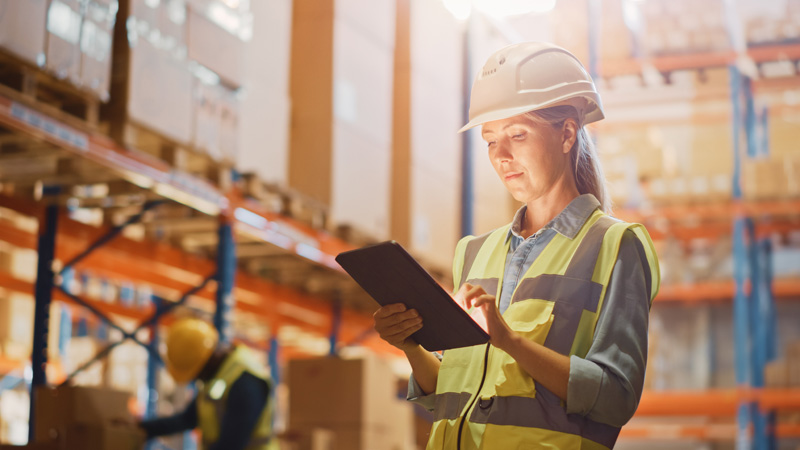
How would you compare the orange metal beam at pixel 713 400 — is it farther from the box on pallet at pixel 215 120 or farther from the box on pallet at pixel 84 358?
the box on pallet at pixel 215 120

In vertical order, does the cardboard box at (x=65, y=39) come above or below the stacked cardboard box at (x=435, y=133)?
below

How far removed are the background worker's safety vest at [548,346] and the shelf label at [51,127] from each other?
3516mm

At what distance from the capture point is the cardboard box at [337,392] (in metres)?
7.50

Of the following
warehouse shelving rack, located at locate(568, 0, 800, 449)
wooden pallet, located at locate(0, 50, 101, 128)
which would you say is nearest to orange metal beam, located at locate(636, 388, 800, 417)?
warehouse shelving rack, located at locate(568, 0, 800, 449)

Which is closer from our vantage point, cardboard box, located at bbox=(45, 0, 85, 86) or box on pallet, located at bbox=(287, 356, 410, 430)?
cardboard box, located at bbox=(45, 0, 85, 86)

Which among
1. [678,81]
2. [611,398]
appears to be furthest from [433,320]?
[678,81]

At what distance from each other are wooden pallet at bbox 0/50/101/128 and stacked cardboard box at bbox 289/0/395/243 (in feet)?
7.68

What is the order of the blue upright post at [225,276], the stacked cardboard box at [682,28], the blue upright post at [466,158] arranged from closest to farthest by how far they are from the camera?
1. the blue upright post at [225,276]
2. the blue upright post at [466,158]
3. the stacked cardboard box at [682,28]

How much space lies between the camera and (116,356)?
44.0 feet

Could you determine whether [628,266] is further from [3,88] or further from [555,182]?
[3,88]

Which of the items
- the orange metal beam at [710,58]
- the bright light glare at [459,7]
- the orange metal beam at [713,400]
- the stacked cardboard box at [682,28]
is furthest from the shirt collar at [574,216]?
the orange metal beam at [710,58]

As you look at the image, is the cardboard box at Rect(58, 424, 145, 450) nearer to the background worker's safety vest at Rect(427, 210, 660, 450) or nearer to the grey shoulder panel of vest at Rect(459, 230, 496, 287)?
the grey shoulder panel of vest at Rect(459, 230, 496, 287)

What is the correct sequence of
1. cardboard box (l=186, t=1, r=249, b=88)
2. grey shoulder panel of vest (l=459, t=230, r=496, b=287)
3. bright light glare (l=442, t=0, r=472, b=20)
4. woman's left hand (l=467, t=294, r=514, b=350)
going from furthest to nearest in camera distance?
bright light glare (l=442, t=0, r=472, b=20), cardboard box (l=186, t=1, r=249, b=88), grey shoulder panel of vest (l=459, t=230, r=496, b=287), woman's left hand (l=467, t=294, r=514, b=350)

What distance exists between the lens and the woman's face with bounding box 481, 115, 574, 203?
1926 mm
